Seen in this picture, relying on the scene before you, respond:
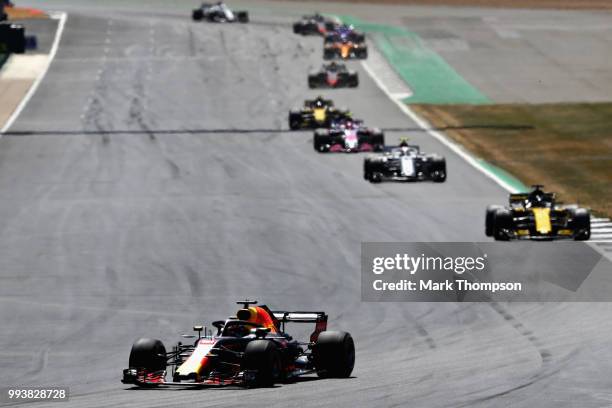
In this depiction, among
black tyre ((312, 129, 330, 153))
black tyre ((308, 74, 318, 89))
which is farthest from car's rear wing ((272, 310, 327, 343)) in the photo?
black tyre ((308, 74, 318, 89))

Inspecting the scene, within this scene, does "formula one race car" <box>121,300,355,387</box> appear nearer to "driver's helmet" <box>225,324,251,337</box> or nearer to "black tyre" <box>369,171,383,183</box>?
"driver's helmet" <box>225,324,251,337</box>

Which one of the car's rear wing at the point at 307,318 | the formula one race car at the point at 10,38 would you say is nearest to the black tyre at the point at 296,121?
the formula one race car at the point at 10,38

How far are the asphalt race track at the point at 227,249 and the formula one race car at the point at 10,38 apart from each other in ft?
33.7

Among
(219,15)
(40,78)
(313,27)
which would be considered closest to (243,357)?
(40,78)

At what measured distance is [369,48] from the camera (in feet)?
348

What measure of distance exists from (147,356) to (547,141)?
46157 millimetres

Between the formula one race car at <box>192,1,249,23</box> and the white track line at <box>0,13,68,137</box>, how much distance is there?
34.2ft

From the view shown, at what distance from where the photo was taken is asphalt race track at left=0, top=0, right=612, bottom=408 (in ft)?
90.5

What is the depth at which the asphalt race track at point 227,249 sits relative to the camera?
27.6m

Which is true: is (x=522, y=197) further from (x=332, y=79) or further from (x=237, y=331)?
(x=332, y=79)

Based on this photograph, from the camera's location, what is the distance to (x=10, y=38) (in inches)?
3962

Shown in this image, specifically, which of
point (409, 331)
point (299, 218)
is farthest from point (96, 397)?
point (299, 218)

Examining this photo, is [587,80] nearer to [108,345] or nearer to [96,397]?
[108,345]

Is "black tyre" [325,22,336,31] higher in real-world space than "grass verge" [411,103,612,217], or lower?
lower
